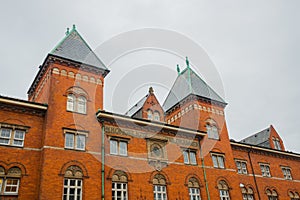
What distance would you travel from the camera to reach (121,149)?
991 inches

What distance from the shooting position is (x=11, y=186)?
19516 mm

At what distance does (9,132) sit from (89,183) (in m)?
7.01

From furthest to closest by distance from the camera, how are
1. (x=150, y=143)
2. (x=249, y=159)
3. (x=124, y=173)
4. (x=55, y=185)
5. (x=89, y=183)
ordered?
(x=249, y=159) < (x=150, y=143) < (x=124, y=173) < (x=89, y=183) < (x=55, y=185)

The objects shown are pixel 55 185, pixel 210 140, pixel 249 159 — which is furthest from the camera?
pixel 249 159

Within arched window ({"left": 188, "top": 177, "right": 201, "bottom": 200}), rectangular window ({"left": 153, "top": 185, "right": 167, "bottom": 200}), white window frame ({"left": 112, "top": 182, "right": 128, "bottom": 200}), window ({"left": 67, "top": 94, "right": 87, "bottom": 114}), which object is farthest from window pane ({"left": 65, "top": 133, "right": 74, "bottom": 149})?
arched window ({"left": 188, "top": 177, "right": 201, "bottom": 200})

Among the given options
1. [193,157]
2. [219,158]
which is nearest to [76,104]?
[193,157]

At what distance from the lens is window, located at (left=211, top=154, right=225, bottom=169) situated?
101ft

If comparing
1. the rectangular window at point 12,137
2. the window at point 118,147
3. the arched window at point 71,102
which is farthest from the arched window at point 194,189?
the rectangular window at point 12,137

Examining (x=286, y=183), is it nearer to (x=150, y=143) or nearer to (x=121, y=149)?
(x=150, y=143)

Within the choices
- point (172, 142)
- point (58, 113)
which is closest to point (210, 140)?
point (172, 142)

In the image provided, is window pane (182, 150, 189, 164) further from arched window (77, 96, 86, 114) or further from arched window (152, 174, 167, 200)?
arched window (77, 96, 86, 114)

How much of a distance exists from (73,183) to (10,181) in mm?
4292

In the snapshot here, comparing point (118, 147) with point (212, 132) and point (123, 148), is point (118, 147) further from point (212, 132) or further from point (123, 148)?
point (212, 132)

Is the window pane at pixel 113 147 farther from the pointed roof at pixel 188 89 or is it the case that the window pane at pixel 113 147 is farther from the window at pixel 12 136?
the pointed roof at pixel 188 89
